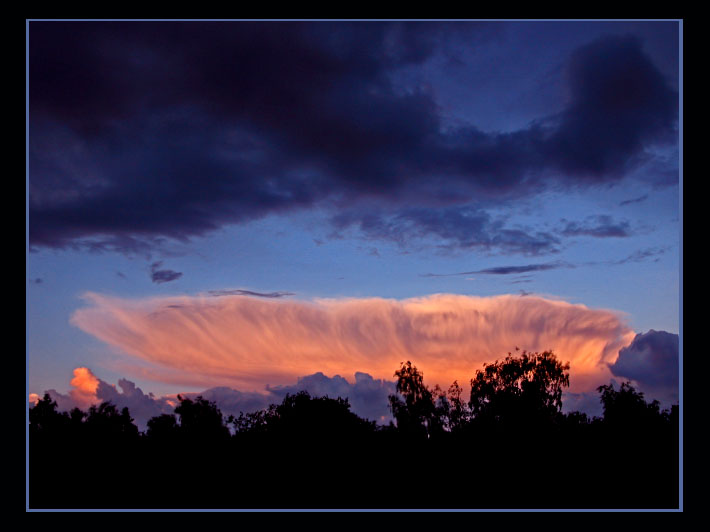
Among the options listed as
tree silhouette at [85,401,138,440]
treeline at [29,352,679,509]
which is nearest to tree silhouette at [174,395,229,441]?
treeline at [29,352,679,509]

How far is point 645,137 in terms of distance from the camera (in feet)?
44.0

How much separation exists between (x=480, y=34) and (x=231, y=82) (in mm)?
5515

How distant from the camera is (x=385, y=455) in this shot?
1742cm

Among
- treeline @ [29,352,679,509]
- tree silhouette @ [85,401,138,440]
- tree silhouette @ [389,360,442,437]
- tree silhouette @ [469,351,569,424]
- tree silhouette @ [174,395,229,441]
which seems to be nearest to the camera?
treeline @ [29,352,679,509]

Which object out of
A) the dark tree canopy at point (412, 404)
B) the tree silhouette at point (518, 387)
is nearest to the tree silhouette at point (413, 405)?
the dark tree canopy at point (412, 404)

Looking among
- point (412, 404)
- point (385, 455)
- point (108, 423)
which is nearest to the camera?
point (385, 455)

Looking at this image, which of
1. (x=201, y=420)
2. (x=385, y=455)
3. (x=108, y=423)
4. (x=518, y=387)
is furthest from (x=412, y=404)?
(x=108, y=423)

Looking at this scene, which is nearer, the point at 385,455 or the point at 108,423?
the point at 385,455

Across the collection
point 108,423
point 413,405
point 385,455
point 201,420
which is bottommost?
point 385,455

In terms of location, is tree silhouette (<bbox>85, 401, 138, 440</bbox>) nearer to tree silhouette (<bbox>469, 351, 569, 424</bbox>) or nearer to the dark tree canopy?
the dark tree canopy

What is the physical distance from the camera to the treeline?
15.5 meters

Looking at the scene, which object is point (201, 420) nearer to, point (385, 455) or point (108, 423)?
point (108, 423)

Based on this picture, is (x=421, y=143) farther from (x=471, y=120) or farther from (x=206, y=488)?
(x=206, y=488)

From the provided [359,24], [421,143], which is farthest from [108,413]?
[359,24]
